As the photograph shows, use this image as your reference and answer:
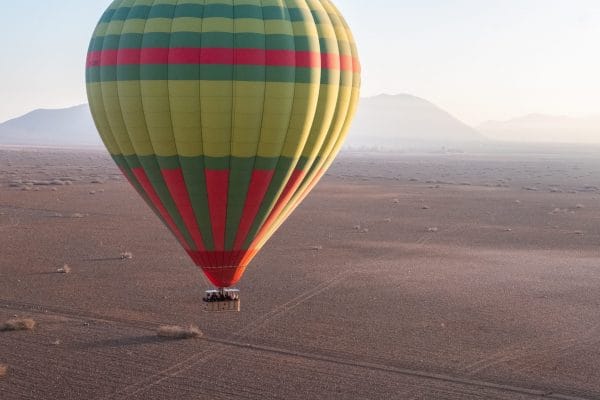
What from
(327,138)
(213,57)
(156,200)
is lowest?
(156,200)

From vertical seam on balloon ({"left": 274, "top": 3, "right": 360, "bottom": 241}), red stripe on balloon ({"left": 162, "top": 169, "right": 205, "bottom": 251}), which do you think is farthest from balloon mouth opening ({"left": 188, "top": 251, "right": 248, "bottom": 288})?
vertical seam on balloon ({"left": 274, "top": 3, "right": 360, "bottom": 241})

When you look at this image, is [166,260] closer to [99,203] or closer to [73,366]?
[73,366]

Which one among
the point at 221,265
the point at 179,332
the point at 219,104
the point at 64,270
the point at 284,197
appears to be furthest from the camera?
the point at 64,270

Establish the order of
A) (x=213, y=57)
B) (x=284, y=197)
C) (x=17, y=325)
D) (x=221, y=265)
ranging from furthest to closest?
(x=17, y=325), (x=284, y=197), (x=221, y=265), (x=213, y=57)

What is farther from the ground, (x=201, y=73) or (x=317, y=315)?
(x=201, y=73)

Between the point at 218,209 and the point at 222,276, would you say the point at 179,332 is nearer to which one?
the point at 222,276

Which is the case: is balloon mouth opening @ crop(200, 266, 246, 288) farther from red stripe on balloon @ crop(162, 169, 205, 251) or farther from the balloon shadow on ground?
the balloon shadow on ground

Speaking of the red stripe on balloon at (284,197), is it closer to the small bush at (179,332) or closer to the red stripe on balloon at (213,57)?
the red stripe on balloon at (213,57)

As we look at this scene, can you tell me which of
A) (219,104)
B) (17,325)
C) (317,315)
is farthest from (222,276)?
(17,325)
